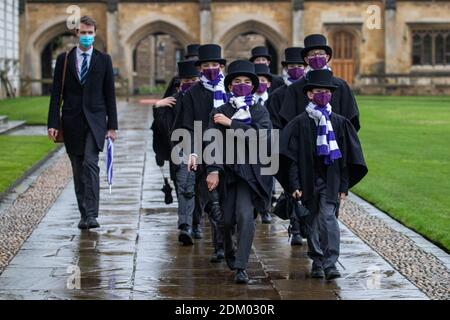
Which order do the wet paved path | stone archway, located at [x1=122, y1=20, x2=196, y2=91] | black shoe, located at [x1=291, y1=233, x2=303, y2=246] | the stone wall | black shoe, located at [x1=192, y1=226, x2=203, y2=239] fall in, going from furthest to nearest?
stone archway, located at [x1=122, y1=20, x2=196, y2=91], the stone wall, black shoe, located at [x1=192, y1=226, x2=203, y2=239], black shoe, located at [x1=291, y1=233, x2=303, y2=246], the wet paved path

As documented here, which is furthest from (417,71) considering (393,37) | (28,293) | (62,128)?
(28,293)

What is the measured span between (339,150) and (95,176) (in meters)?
3.48

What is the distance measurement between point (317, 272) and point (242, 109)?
1.50 metres

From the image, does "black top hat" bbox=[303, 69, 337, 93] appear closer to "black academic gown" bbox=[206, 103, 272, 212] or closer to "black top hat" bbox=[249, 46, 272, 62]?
"black academic gown" bbox=[206, 103, 272, 212]

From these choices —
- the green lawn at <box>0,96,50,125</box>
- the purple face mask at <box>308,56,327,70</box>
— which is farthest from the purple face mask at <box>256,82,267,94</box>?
the green lawn at <box>0,96,50,125</box>

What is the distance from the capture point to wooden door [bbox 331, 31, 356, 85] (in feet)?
178

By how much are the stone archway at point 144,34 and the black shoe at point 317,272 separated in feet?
146

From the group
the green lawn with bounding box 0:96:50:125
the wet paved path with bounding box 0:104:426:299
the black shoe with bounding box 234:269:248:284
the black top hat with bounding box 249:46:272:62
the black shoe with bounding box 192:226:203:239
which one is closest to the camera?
the wet paved path with bounding box 0:104:426:299

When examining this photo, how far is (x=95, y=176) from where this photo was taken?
12.0 metres

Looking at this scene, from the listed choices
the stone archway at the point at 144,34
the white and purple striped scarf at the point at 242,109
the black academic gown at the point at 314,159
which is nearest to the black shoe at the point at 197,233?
the black academic gown at the point at 314,159

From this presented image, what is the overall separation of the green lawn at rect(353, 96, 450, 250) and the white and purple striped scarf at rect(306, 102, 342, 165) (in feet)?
6.60
